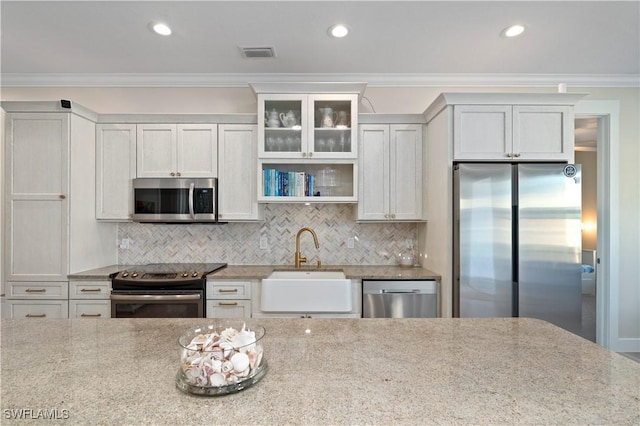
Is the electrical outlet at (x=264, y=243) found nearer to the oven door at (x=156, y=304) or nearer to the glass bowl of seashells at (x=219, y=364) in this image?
the oven door at (x=156, y=304)

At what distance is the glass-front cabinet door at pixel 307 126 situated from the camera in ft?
9.64

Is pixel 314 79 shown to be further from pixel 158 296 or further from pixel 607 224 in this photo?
pixel 607 224

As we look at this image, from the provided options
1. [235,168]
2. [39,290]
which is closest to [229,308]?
[235,168]

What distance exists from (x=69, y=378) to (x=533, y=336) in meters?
1.48

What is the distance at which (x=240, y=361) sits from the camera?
0.78 meters

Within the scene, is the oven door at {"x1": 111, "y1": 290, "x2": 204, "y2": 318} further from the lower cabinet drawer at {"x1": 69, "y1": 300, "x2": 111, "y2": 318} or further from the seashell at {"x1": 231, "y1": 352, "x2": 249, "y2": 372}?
the seashell at {"x1": 231, "y1": 352, "x2": 249, "y2": 372}

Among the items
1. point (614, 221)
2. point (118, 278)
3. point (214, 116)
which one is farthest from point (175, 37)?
point (614, 221)

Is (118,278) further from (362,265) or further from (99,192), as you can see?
(362,265)

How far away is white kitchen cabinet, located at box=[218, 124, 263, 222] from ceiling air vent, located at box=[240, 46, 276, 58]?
0.60 metres

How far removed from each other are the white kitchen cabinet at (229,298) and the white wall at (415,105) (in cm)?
177

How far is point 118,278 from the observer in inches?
106

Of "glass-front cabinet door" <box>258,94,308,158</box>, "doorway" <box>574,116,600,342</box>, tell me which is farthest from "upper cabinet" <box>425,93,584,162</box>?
"doorway" <box>574,116,600,342</box>

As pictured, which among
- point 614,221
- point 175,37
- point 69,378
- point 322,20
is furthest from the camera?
point 614,221

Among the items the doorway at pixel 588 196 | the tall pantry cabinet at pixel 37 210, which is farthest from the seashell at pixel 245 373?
the doorway at pixel 588 196
